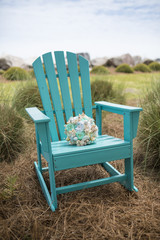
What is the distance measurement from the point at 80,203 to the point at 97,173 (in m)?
0.52

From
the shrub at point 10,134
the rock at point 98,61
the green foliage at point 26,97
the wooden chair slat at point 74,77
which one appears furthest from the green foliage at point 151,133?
the rock at point 98,61

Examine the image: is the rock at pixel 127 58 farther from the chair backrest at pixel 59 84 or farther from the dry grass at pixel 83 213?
the dry grass at pixel 83 213

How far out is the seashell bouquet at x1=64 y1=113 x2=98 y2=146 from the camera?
1685 mm

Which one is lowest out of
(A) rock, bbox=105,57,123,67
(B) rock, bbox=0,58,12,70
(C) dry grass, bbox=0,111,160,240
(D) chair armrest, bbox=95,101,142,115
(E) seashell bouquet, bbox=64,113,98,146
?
(C) dry grass, bbox=0,111,160,240

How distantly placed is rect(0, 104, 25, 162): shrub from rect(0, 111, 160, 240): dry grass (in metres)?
0.36

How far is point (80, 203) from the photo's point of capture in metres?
1.66

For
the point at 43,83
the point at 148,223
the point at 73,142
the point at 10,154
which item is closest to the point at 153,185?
the point at 148,223

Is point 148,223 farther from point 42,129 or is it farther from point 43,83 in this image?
point 43,83

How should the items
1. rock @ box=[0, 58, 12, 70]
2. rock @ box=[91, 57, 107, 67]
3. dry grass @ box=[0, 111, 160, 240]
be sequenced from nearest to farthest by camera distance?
1. dry grass @ box=[0, 111, 160, 240]
2. rock @ box=[0, 58, 12, 70]
3. rock @ box=[91, 57, 107, 67]

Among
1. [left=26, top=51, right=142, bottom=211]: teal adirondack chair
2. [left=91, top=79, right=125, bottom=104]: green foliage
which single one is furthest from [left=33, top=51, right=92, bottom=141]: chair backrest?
[left=91, top=79, right=125, bottom=104]: green foliage

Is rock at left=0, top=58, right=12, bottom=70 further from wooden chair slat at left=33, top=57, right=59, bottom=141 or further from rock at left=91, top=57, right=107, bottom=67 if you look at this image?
wooden chair slat at left=33, top=57, right=59, bottom=141

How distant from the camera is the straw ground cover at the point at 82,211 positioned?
4.49 feet

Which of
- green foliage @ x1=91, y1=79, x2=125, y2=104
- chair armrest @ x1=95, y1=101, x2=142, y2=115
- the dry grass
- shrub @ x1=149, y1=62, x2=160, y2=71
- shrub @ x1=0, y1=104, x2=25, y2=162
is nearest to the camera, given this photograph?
the dry grass

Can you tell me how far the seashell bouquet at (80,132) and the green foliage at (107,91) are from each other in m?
2.07
